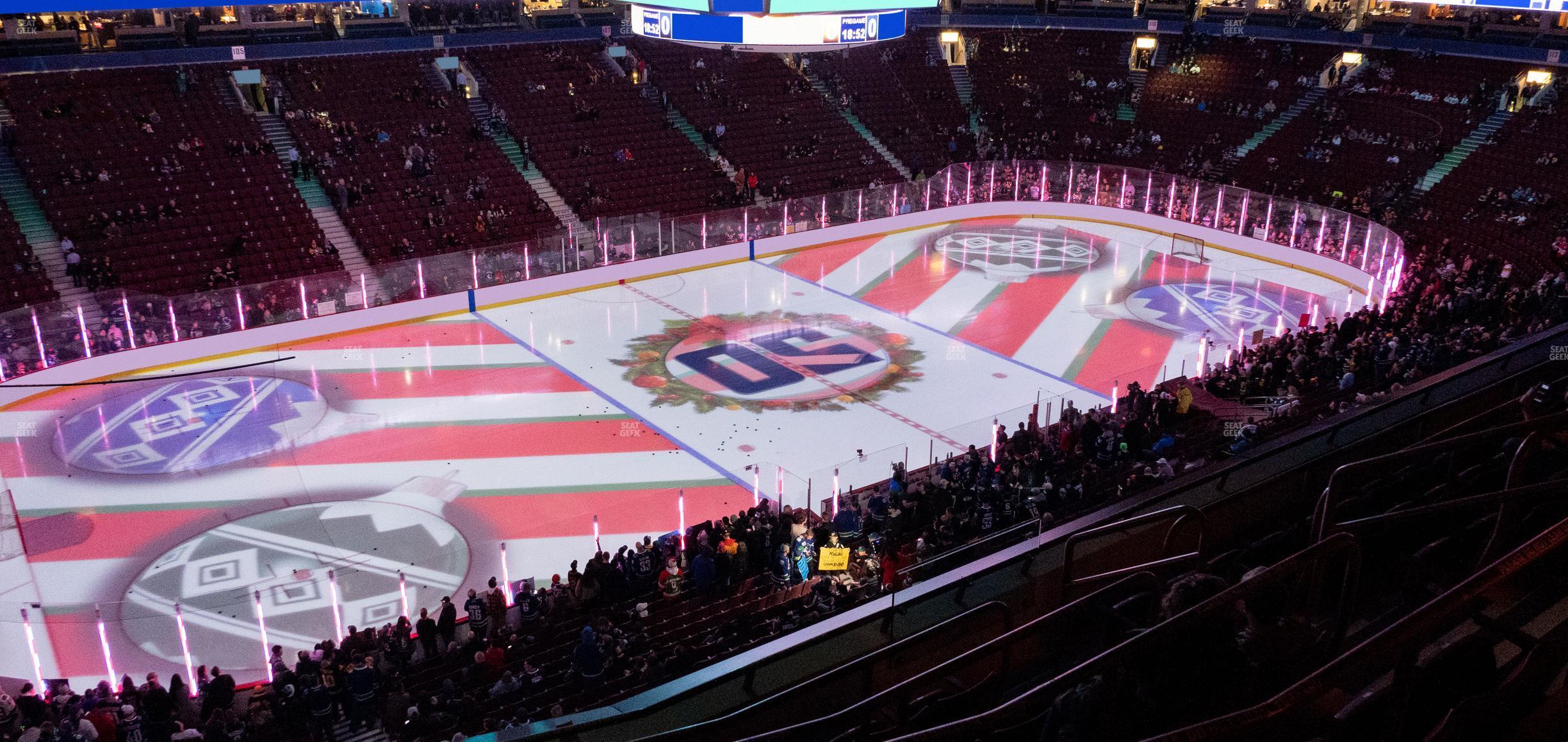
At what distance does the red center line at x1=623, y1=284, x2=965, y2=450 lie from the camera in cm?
1761

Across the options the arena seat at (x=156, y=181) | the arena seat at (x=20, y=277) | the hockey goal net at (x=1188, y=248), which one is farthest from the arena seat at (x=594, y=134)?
the hockey goal net at (x=1188, y=248)

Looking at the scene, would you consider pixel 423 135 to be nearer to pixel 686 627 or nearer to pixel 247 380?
pixel 247 380

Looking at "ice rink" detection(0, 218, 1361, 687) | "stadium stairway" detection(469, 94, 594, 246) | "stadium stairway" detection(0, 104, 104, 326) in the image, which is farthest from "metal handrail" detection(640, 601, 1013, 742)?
"stadium stairway" detection(469, 94, 594, 246)

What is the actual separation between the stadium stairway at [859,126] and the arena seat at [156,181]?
18.2 m

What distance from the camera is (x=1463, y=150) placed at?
3206 centimetres

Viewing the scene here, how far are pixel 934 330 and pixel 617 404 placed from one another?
7.98 metres

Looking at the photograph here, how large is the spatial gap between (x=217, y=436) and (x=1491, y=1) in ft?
104

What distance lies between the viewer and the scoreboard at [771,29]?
1550 cm

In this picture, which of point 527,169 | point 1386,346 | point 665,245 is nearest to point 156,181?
point 527,169

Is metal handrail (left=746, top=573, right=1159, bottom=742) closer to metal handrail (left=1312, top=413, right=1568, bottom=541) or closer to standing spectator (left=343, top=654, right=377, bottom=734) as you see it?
metal handrail (left=1312, top=413, right=1568, bottom=541)

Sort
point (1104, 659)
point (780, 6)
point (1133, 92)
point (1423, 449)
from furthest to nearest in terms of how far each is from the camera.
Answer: point (1133, 92), point (780, 6), point (1423, 449), point (1104, 659)

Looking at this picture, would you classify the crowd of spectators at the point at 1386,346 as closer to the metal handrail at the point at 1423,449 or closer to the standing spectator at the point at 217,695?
the metal handrail at the point at 1423,449

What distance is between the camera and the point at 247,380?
2223cm

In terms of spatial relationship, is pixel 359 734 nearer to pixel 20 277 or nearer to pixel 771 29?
pixel 771 29
